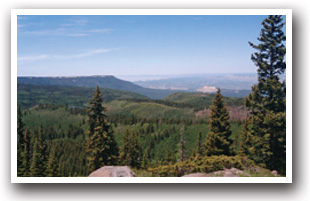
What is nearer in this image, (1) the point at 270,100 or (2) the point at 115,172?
(2) the point at 115,172

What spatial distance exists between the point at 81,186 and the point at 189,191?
6032 millimetres

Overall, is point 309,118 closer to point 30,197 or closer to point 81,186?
point 81,186

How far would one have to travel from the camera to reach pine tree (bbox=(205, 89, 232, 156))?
22803mm

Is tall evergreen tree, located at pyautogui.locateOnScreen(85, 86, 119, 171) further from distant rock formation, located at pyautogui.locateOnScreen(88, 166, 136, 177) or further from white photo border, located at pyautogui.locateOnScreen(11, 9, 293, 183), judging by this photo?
white photo border, located at pyautogui.locateOnScreen(11, 9, 293, 183)

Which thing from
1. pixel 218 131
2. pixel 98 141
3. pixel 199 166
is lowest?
pixel 199 166

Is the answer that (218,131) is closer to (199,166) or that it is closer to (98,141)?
(199,166)

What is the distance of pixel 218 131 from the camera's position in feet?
76.3

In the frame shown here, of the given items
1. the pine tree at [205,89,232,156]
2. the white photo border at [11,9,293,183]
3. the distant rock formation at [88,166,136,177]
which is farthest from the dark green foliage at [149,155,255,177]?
the pine tree at [205,89,232,156]

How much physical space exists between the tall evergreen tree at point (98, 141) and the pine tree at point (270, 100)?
12181 mm

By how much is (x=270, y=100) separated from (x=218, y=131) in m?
7.50

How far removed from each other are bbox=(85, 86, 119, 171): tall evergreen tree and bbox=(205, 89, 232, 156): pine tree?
28.8 feet
